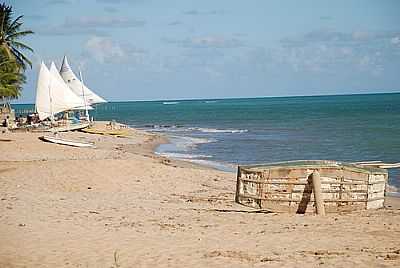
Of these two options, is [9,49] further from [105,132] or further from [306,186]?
[306,186]

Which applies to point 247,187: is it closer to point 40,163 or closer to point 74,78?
point 40,163

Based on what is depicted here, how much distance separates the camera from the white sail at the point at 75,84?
2023 inches

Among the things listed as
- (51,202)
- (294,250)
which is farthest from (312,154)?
(294,250)

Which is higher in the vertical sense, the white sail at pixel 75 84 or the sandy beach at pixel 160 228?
the white sail at pixel 75 84

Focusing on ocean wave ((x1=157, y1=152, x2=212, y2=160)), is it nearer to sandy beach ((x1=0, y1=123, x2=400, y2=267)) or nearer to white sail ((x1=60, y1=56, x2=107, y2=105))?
sandy beach ((x1=0, y1=123, x2=400, y2=267))

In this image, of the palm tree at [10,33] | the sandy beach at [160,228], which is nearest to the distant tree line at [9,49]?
the palm tree at [10,33]

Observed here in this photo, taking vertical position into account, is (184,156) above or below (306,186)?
below

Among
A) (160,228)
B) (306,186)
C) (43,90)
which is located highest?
(43,90)

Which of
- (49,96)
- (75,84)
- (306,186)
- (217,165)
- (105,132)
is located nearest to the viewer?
(306,186)

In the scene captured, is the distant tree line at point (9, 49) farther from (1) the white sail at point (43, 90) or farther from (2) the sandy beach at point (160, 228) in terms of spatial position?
(2) the sandy beach at point (160, 228)

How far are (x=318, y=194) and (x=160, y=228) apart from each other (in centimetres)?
391

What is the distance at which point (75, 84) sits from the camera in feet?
169

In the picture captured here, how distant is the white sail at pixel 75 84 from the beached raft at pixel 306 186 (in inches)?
1561

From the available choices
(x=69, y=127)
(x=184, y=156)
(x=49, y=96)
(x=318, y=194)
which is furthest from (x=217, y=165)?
(x=49, y=96)
